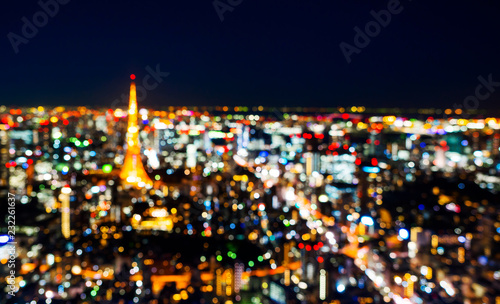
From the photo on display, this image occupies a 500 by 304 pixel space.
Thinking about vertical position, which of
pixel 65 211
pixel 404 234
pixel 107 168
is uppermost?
pixel 107 168

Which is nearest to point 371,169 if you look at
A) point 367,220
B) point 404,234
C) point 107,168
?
point 367,220

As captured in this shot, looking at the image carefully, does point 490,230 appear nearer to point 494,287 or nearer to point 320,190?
point 494,287

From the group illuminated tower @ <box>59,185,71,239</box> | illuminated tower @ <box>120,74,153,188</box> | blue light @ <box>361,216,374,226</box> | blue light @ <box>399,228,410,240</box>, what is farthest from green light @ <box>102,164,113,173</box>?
blue light @ <box>399,228,410,240</box>

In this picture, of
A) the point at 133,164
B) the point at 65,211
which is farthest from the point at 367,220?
the point at 133,164

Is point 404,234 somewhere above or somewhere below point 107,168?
below

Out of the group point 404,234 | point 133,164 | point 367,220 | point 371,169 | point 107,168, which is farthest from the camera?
point 371,169

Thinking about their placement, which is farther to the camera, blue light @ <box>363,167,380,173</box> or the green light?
blue light @ <box>363,167,380,173</box>

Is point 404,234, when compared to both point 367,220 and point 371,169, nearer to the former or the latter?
point 367,220

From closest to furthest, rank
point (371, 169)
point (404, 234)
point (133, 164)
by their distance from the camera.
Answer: point (404, 234), point (133, 164), point (371, 169)

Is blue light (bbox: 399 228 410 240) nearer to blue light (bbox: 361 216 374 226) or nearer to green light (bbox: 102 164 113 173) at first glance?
blue light (bbox: 361 216 374 226)

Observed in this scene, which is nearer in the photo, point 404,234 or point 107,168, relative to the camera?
point 404,234

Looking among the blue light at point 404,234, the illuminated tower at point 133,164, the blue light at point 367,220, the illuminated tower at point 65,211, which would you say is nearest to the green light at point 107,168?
the illuminated tower at point 133,164

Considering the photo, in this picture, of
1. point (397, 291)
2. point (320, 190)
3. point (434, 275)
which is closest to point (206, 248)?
point (397, 291)
